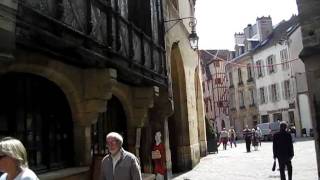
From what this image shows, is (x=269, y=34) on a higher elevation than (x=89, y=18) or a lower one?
higher

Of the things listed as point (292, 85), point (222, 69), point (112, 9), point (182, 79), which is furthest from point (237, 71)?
point (112, 9)

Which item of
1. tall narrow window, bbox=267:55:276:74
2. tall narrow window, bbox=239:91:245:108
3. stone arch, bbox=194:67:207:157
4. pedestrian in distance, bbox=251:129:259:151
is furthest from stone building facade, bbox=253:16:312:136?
stone arch, bbox=194:67:207:157

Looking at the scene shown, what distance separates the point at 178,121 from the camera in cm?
1862

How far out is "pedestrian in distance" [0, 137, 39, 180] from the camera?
327 centimetres

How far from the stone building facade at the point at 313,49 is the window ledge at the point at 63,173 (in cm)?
605

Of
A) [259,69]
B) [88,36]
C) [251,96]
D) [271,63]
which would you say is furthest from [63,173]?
[251,96]

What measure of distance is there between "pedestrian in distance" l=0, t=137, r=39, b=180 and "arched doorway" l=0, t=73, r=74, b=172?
3.19 metres

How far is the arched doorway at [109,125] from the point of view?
966cm

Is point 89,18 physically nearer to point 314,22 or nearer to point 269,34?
point 314,22

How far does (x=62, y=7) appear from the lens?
6.34 metres

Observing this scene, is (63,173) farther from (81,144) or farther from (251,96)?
(251,96)

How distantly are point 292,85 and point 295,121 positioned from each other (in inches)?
132

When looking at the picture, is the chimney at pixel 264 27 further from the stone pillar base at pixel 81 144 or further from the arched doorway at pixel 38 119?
the arched doorway at pixel 38 119

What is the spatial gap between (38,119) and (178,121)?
11.6m
